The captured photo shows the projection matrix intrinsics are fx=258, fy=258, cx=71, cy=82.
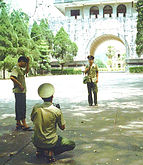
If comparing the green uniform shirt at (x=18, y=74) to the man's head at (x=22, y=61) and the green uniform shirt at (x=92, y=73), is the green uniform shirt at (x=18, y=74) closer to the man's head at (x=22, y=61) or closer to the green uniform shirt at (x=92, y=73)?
the man's head at (x=22, y=61)

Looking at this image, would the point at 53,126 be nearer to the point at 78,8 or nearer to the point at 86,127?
the point at 86,127

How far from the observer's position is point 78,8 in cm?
4797

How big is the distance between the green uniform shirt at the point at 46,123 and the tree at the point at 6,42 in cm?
2285

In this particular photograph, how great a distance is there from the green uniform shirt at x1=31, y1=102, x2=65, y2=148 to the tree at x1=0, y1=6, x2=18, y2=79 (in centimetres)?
2285

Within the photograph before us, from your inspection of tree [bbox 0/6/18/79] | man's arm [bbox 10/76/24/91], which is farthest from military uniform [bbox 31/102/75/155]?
tree [bbox 0/6/18/79]

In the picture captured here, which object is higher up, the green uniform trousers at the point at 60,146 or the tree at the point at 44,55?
the tree at the point at 44,55

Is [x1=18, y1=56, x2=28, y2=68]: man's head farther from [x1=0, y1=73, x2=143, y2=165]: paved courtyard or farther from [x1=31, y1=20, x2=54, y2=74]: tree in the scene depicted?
[x1=31, y1=20, x2=54, y2=74]: tree

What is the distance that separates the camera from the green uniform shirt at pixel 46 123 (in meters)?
3.29

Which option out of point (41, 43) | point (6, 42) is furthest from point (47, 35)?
point (6, 42)

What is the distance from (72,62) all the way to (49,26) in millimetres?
7530

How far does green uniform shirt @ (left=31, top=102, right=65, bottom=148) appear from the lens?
329 cm

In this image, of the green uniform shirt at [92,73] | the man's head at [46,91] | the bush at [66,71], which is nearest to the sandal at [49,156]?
the man's head at [46,91]

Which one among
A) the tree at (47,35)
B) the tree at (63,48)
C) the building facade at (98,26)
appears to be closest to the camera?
the tree at (63,48)

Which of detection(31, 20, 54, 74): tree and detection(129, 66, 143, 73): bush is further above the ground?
detection(31, 20, 54, 74): tree
